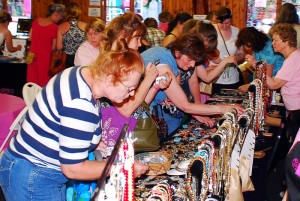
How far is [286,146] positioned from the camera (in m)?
3.69

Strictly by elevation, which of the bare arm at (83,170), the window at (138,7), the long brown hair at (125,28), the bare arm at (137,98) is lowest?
the bare arm at (83,170)

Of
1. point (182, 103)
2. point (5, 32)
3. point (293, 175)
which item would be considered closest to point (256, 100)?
point (182, 103)

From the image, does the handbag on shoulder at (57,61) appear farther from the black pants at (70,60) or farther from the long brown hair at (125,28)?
the long brown hair at (125,28)

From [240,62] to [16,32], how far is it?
549 cm

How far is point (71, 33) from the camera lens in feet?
17.6

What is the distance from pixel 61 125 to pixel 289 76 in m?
2.49

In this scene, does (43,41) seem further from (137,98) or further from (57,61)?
(137,98)

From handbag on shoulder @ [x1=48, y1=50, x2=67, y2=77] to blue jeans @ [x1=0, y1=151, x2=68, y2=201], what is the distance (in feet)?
12.8

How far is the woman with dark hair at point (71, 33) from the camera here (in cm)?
536

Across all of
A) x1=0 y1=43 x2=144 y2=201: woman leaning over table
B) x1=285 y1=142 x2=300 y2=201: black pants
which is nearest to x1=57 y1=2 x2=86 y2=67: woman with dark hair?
x1=0 y1=43 x2=144 y2=201: woman leaning over table

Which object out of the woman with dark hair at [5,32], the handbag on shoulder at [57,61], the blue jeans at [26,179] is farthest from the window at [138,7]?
the blue jeans at [26,179]

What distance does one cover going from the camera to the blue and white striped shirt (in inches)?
→ 67.4

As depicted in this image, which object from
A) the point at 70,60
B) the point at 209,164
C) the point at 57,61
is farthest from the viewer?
the point at 57,61

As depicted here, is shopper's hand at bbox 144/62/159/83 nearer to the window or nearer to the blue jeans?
the blue jeans
